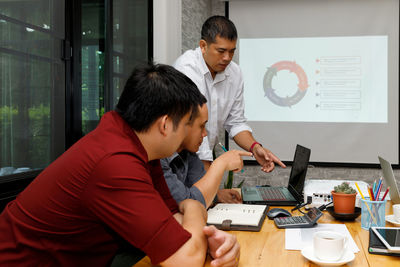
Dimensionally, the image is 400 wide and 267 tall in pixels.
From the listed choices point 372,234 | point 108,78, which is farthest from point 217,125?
point 372,234

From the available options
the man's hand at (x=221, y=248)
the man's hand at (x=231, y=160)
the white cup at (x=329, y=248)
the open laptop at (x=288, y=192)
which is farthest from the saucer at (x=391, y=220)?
the man's hand at (x=221, y=248)

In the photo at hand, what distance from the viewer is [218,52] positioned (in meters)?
2.03

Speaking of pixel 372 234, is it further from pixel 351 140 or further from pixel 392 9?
pixel 392 9

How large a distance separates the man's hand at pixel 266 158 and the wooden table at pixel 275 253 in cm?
55

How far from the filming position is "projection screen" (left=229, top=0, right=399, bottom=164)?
375 centimetres

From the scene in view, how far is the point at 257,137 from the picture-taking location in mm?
4020

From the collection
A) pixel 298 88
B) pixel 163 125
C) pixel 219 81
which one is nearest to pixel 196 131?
pixel 163 125

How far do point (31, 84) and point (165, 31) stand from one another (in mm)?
1371

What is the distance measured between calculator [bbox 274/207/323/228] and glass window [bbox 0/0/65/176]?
1.17m

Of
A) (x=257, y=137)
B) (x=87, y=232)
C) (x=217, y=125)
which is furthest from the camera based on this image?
(x=257, y=137)

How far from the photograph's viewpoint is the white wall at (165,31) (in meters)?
2.89

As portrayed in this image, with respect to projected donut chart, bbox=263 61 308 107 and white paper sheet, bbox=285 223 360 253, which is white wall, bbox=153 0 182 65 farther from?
white paper sheet, bbox=285 223 360 253

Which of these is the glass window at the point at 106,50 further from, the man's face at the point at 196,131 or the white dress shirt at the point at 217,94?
the man's face at the point at 196,131

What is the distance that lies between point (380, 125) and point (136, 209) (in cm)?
354
